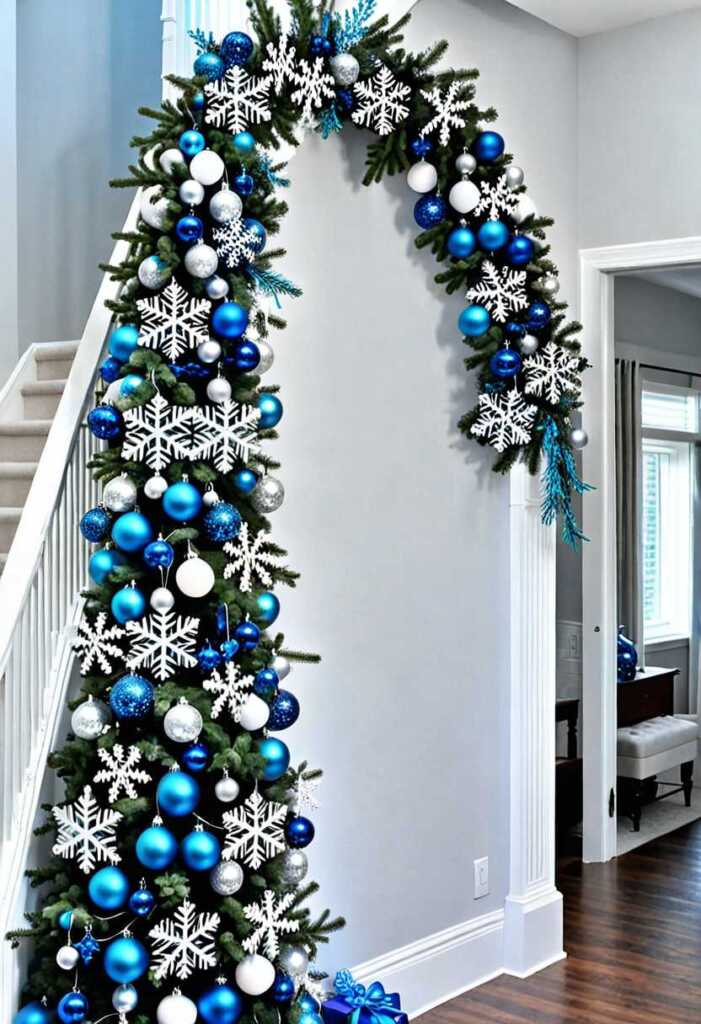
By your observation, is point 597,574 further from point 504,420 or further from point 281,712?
point 281,712

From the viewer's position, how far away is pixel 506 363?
3.89 metres

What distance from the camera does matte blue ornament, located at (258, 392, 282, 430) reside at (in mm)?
3059

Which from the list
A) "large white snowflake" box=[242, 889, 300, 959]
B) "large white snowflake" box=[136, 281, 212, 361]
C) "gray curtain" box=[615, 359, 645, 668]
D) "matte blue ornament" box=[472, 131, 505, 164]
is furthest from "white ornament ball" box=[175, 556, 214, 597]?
"gray curtain" box=[615, 359, 645, 668]

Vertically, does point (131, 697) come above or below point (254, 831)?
above

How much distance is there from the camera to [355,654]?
367cm

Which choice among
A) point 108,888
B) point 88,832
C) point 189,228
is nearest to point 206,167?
point 189,228

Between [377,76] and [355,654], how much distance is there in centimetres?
166

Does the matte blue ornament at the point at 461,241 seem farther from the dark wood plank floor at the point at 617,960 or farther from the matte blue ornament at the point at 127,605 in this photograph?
the dark wood plank floor at the point at 617,960

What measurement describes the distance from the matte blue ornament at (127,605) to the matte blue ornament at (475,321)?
1.61 m

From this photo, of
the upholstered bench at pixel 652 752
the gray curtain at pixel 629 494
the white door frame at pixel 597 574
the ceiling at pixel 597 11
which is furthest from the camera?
the gray curtain at pixel 629 494

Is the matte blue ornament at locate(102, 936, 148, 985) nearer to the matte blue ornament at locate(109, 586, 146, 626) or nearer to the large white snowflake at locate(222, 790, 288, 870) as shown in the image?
the large white snowflake at locate(222, 790, 288, 870)

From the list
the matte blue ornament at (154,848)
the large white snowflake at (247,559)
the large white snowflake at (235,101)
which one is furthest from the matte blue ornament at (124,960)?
the large white snowflake at (235,101)

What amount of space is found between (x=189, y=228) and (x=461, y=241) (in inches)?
46.9

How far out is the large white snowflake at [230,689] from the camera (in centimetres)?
285
